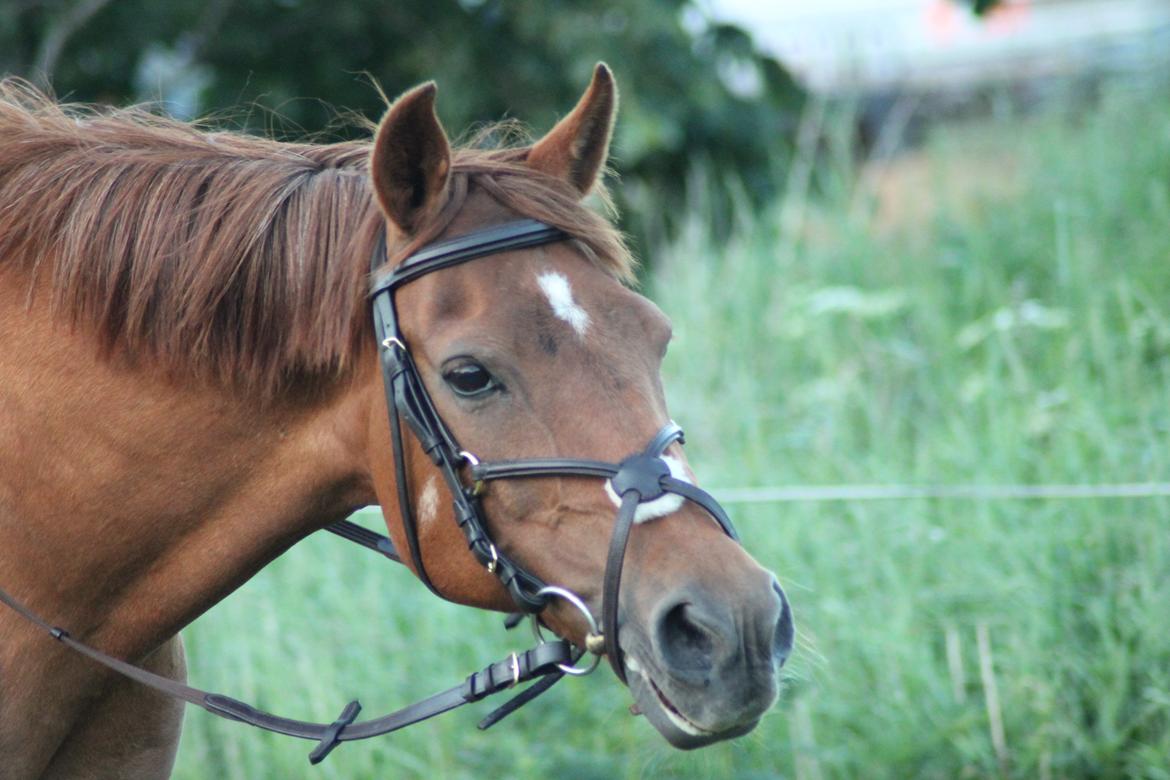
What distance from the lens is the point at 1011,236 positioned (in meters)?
6.46

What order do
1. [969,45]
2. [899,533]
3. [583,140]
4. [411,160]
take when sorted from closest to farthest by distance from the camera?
[411,160] < [583,140] < [899,533] < [969,45]

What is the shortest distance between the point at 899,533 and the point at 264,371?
2924 millimetres

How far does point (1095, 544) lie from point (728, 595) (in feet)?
8.64

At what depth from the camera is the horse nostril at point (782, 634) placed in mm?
1985

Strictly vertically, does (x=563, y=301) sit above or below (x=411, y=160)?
below

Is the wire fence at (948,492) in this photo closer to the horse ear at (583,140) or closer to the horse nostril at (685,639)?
the horse ear at (583,140)

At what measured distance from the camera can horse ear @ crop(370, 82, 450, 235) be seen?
215 centimetres

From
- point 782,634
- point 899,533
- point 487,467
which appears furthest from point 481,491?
point 899,533

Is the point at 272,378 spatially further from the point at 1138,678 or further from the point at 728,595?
the point at 1138,678

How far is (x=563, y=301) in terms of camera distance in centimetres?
219

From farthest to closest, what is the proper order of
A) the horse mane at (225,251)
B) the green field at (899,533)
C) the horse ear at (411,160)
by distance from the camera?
the green field at (899,533) < the horse mane at (225,251) < the horse ear at (411,160)

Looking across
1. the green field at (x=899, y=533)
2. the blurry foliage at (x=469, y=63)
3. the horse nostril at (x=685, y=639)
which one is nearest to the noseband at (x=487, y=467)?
the horse nostril at (x=685, y=639)

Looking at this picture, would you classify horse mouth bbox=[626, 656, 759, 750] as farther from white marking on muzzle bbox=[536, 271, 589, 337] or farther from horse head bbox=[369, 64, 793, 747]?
white marking on muzzle bbox=[536, 271, 589, 337]

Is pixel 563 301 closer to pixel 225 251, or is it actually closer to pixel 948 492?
pixel 225 251
